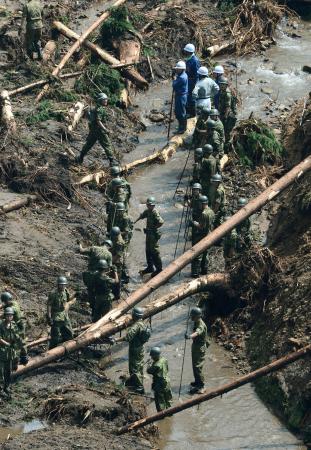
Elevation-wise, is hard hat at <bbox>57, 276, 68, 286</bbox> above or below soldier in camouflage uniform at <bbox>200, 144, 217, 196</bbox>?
below

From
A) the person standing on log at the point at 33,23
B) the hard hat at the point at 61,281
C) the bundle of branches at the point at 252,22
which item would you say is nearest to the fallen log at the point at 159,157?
the person standing on log at the point at 33,23

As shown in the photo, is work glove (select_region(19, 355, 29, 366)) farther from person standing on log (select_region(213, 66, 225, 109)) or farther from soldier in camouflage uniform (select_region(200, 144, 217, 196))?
person standing on log (select_region(213, 66, 225, 109))

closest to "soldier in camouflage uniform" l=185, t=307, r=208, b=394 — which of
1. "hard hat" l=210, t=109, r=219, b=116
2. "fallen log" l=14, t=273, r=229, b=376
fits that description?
"fallen log" l=14, t=273, r=229, b=376

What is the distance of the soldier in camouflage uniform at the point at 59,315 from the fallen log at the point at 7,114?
19.1 ft

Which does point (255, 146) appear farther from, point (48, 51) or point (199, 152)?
point (48, 51)

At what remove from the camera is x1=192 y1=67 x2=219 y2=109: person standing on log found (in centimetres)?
2867

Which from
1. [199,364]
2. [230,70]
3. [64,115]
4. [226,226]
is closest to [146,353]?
[199,364]

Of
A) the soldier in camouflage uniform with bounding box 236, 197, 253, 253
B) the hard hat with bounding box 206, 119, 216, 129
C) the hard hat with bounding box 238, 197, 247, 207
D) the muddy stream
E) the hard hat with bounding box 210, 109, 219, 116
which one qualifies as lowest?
the muddy stream

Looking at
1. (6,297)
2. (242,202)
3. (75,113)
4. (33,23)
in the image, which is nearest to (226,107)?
(75,113)

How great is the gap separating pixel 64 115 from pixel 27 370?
8.42m

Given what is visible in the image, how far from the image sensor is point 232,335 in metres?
24.5

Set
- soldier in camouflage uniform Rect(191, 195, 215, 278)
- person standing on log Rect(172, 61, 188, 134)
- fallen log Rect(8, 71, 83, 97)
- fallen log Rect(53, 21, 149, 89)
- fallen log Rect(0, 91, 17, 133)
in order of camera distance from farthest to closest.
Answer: fallen log Rect(53, 21, 149, 89) → fallen log Rect(8, 71, 83, 97) → person standing on log Rect(172, 61, 188, 134) → fallen log Rect(0, 91, 17, 133) → soldier in camouflage uniform Rect(191, 195, 215, 278)

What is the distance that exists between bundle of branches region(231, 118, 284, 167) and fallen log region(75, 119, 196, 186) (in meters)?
1.21

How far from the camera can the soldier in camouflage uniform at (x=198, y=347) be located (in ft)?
73.8
